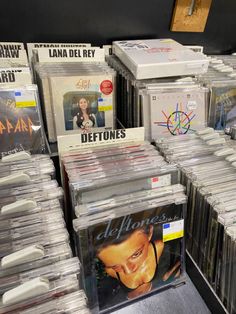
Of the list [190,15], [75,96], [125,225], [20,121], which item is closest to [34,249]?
[125,225]

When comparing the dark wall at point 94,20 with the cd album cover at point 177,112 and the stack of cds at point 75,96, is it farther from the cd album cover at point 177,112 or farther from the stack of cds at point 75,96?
the cd album cover at point 177,112

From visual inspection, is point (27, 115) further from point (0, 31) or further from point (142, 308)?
point (142, 308)

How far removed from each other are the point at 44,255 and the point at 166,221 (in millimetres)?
330

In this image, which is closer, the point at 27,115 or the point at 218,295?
the point at 218,295

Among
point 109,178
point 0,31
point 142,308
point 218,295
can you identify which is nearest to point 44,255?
point 109,178

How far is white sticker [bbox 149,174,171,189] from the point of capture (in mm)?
809

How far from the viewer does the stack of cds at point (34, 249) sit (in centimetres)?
56

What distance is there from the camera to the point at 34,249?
61 cm

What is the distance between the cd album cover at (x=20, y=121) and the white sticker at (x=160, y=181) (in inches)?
Result: 16.5

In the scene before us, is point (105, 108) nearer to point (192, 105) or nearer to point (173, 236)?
point (192, 105)

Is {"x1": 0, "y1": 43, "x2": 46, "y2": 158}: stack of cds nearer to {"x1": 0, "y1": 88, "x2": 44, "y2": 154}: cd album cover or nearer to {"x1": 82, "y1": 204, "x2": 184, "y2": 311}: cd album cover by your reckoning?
{"x1": 0, "y1": 88, "x2": 44, "y2": 154}: cd album cover

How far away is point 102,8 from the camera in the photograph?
1282 mm

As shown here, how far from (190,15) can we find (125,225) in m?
1.11

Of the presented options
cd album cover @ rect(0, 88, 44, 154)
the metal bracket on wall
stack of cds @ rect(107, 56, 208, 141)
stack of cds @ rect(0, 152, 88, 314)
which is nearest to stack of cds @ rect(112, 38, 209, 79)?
stack of cds @ rect(107, 56, 208, 141)
